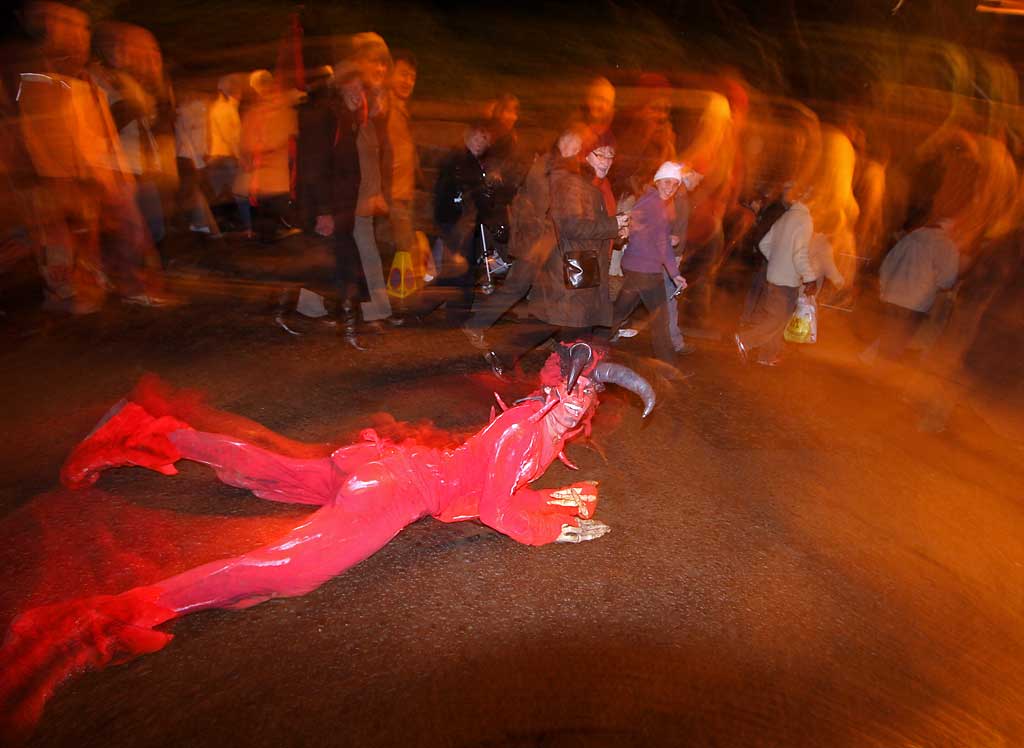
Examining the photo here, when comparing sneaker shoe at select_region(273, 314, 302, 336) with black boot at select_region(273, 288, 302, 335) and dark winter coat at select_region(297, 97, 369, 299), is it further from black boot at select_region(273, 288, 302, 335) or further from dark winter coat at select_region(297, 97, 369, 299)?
dark winter coat at select_region(297, 97, 369, 299)

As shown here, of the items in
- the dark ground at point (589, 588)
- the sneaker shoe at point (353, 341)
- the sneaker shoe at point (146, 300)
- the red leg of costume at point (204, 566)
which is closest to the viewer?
the red leg of costume at point (204, 566)

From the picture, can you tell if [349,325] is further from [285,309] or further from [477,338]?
[477,338]

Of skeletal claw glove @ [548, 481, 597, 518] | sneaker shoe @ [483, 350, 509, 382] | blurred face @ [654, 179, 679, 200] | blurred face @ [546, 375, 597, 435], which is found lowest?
sneaker shoe @ [483, 350, 509, 382]

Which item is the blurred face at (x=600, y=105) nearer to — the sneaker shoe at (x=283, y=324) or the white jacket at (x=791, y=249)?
the white jacket at (x=791, y=249)

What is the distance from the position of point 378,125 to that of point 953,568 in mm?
5364

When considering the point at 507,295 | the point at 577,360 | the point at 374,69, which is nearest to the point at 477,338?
the point at 507,295

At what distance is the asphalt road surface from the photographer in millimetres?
2896

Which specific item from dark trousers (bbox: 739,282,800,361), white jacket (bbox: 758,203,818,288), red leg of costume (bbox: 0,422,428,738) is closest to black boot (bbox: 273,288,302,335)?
red leg of costume (bbox: 0,422,428,738)

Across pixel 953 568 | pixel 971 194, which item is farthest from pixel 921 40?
pixel 953 568

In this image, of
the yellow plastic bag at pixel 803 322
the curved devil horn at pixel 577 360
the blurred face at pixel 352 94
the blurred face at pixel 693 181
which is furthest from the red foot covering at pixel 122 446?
the yellow plastic bag at pixel 803 322

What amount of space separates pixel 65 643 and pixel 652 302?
14.7 ft

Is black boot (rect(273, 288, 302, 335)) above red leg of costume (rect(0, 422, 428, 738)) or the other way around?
the other way around

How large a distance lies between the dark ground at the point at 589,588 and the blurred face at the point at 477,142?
7.43 ft

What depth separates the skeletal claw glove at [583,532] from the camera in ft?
12.8
